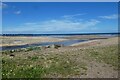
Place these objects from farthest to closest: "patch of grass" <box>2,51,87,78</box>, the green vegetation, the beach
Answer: the beach < the green vegetation < "patch of grass" <box>2,51,87,78</box>

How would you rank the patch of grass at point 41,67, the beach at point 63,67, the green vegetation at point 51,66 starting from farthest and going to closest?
the beach at point 63,67
the green vegetation at point 51,66
the patch of grass at point 41,67

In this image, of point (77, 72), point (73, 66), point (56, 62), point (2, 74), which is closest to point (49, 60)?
point (56, 62)

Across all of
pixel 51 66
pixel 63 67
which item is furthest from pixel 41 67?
pixel 63 67

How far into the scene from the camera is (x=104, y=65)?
26953 millimetres

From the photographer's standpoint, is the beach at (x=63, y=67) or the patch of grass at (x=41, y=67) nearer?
the patch of grass at (x=41, y=67)

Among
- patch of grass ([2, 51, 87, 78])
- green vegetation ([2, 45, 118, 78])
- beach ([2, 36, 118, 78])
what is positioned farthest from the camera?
beach ([2, 36, 118, 78])

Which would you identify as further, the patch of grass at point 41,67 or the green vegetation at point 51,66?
the green vegetation at point 51,66

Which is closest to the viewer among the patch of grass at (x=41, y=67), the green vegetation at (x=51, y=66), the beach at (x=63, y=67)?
the patch of grass at (x=41, y=67)

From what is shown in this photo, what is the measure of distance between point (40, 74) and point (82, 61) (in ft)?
22.7

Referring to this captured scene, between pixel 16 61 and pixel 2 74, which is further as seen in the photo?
pixel 16 61

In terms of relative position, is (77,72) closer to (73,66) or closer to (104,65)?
(73,66)

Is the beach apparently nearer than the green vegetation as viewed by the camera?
No

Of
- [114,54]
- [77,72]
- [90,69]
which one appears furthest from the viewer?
[114,54]

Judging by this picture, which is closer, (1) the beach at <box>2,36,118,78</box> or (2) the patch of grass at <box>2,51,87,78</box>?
(2) the patch of grass at <box>2,51,87,78</box>
